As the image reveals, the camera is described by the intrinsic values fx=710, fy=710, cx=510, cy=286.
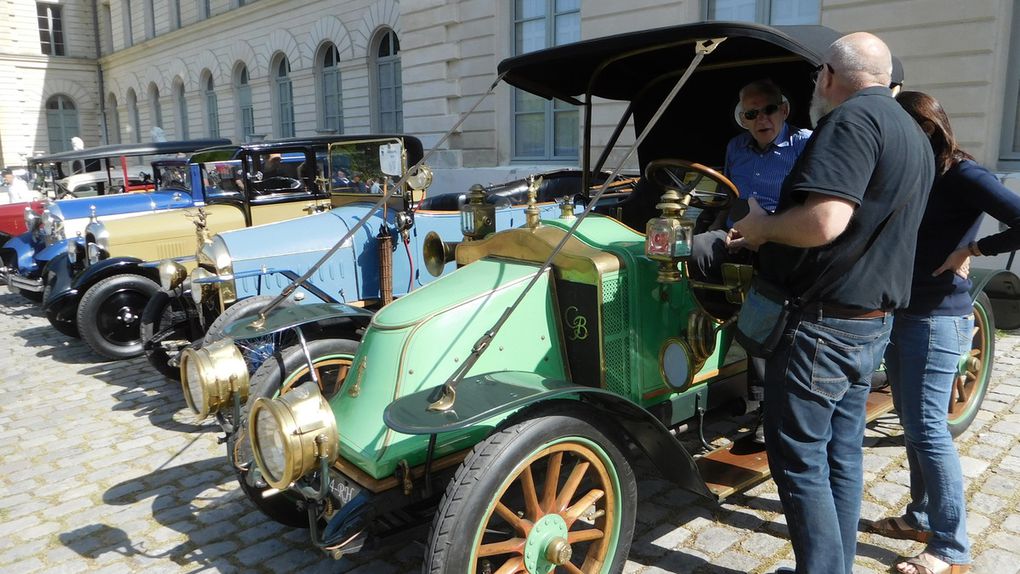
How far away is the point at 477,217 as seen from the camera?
140 inches

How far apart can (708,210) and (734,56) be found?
932 mm

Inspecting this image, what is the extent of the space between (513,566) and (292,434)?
2.71 ft

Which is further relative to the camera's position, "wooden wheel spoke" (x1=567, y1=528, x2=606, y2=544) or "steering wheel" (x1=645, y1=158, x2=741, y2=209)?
"steering wheel" (x1=645, y1=158, x2=741, y2=209)

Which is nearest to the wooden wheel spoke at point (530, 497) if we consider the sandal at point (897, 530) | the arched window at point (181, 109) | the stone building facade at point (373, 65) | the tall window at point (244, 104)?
the sandal at point (897, 530)

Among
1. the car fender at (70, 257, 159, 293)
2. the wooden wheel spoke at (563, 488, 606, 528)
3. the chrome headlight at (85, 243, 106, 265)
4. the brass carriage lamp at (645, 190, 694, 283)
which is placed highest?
the brass carriage lamp at (645, 190, 694, 283)

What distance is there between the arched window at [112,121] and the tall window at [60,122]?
1465 mm

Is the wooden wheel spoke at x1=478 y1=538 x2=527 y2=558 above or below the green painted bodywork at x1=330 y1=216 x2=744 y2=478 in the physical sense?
below

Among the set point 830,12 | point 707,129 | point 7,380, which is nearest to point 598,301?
point 707,129

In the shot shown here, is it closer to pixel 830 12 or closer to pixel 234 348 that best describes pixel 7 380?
pixel 234 348

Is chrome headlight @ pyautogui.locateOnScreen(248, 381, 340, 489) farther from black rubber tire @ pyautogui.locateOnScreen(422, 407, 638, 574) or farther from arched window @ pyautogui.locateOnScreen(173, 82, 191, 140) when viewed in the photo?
arched window @ pyautogui.locateOnScreen(173, 82, 191, 140)

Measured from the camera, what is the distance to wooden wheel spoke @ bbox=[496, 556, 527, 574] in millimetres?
2271

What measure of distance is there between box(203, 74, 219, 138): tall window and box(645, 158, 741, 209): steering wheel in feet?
84.6

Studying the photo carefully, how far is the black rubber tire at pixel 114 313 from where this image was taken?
6301mm

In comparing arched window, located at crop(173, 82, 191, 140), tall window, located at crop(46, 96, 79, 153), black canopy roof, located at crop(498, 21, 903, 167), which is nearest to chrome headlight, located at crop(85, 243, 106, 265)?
black canopy roof, located at crop(498, 21, 903, 167)
